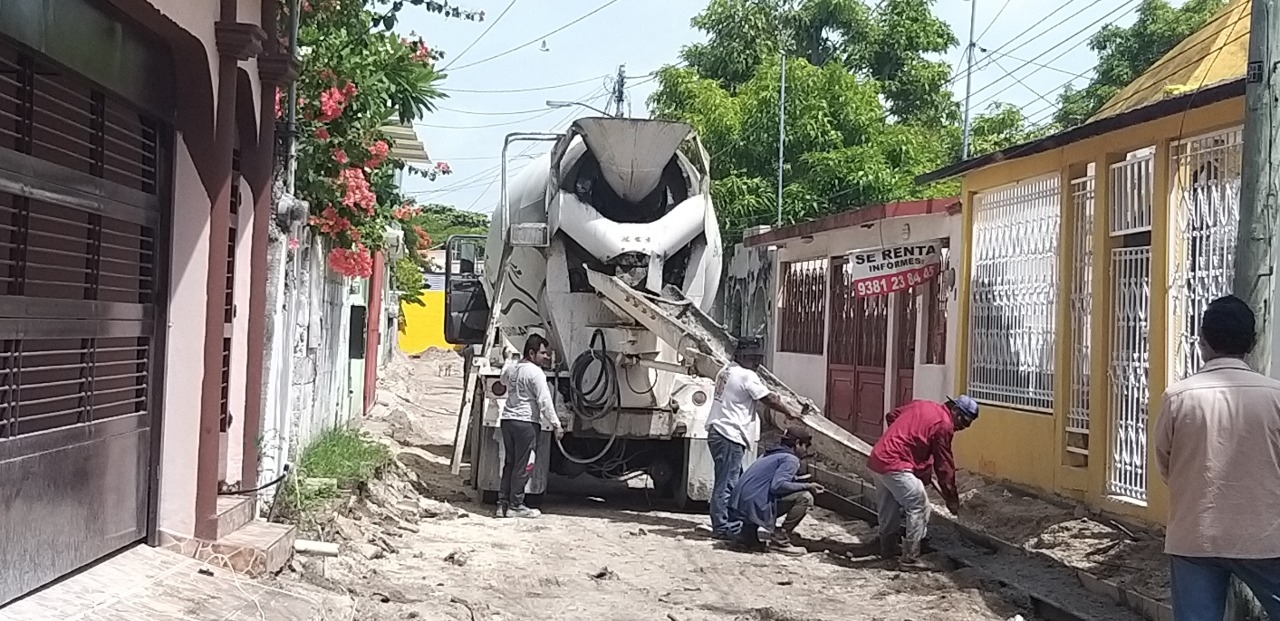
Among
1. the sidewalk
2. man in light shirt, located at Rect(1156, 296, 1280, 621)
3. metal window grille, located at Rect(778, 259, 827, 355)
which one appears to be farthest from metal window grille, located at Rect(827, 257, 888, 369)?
man in light shirt, located at Rect(1156, 296, 1280, 621)

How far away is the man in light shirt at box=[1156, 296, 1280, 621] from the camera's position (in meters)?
5.42

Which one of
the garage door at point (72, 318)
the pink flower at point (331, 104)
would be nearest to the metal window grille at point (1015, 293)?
the pink flower at point (331, 104)

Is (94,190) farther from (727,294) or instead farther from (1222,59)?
(727,294)

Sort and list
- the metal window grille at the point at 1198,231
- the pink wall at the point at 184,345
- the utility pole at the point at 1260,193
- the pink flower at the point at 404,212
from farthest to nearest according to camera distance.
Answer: the pink flower at the point at 404,212
the metal window grille at the point at 1198,231
the pink wall at the point at 184,345
the utility pole at the point at 1260,193

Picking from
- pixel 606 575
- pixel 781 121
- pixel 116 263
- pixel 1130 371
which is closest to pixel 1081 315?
pixel 1130 371

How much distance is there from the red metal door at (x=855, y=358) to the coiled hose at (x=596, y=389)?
7.36 metres

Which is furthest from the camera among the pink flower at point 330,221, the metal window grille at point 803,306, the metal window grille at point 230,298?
the metal window grille at point 803,306

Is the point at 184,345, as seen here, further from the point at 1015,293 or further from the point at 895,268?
the point at 895,268

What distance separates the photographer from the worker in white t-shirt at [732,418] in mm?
11883

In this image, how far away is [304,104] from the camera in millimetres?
10992

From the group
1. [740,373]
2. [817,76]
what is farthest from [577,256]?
[817,76]

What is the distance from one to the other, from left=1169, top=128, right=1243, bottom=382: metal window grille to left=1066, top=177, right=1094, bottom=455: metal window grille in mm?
1589

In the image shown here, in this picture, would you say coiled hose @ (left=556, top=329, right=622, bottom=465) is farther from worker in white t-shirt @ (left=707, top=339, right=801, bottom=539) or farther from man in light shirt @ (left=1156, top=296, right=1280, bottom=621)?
man in light shirt @ (left=1156, top=296, right=1280, bottom=621)

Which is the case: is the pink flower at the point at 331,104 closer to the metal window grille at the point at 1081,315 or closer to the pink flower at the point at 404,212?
the pink flower at the point at 404,212
